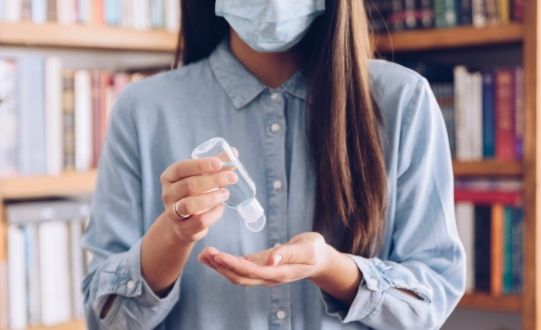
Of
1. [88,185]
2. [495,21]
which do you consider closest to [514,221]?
[495,21]

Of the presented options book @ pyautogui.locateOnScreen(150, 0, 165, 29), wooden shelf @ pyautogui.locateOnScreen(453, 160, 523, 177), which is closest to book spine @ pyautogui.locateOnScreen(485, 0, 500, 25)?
wooden shelf @ pyautogui.locateOnScreen(453, 160, 523, 177)

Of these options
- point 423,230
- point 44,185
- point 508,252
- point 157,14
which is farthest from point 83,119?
point 423,230

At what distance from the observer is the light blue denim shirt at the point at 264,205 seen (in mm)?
837

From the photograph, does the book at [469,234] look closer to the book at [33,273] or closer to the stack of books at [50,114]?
the stack of books at [50,114]

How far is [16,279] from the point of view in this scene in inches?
63.8

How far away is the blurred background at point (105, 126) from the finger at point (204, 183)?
0.95 m

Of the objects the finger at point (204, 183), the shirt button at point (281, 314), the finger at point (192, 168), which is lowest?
the shirt button at point (281, 314)

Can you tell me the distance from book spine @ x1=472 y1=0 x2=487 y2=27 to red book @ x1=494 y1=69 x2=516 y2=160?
103 mm

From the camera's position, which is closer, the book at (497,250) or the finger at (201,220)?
the finger at (201,220)

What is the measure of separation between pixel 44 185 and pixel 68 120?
15 cm

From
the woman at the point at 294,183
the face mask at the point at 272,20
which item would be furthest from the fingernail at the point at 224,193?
the face mask at the point at 272,20

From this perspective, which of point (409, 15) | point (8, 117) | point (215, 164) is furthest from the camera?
point (409, 15)

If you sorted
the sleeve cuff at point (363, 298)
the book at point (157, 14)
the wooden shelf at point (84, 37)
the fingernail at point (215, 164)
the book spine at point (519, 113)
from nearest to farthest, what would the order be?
1. the fingernail at point (215, 164)
2. the sleeve cuff at point (363, 298)
3. the wooden shelf at point (84, 37)
4. the book spine at point (519, 113)
5. the book at point (157, 14)

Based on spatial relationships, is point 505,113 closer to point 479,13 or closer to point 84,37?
point 479,13
